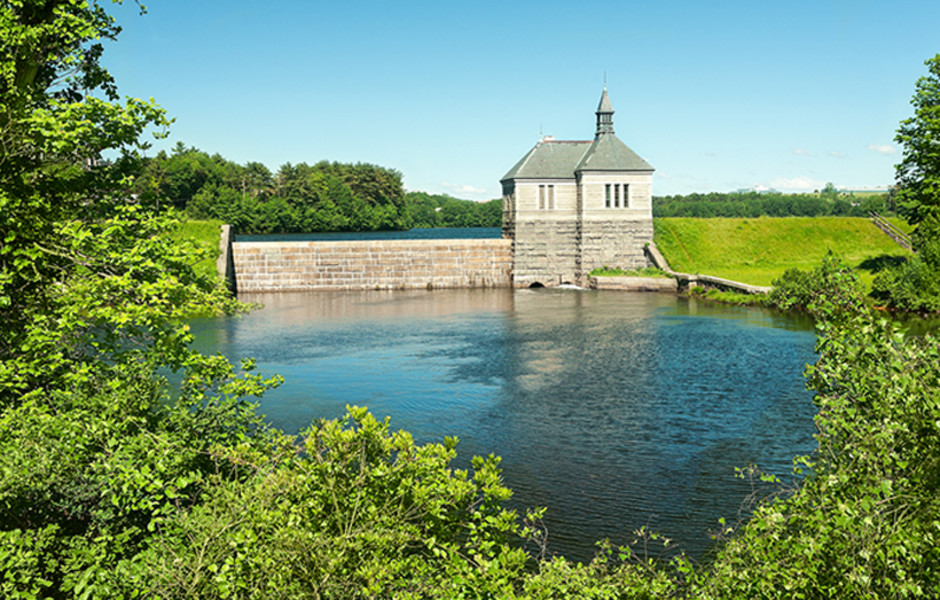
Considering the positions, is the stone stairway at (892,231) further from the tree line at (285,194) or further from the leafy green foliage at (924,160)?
the tree line at (285,194)

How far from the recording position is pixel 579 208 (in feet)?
179

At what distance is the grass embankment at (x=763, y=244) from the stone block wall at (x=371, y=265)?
44.6 feet

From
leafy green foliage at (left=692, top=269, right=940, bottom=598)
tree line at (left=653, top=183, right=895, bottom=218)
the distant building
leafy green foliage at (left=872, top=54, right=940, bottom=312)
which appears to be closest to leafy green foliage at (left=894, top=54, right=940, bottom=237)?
leafy green foliage at (left=872, top=54, right=940, bottom=312)

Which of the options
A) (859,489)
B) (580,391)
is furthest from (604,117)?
(859,489)

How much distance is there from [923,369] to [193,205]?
13194 cm

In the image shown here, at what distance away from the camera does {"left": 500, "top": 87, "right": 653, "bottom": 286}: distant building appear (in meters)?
53.9

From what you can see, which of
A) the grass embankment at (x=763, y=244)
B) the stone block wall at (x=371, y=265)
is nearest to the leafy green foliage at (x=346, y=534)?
the stone block wall at (x=371, y=265)

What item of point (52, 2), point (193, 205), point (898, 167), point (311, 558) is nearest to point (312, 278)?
point (898, 167)

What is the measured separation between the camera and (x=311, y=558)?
22.2 ft

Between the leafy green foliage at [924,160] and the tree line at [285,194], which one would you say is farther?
the tree line at [285,194]

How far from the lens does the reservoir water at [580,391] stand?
1495cm

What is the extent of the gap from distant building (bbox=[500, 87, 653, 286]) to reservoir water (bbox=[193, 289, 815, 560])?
11.0 metres

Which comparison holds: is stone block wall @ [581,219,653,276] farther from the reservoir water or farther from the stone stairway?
the stone stairway

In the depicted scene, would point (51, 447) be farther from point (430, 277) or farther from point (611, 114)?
point (611, 114)
